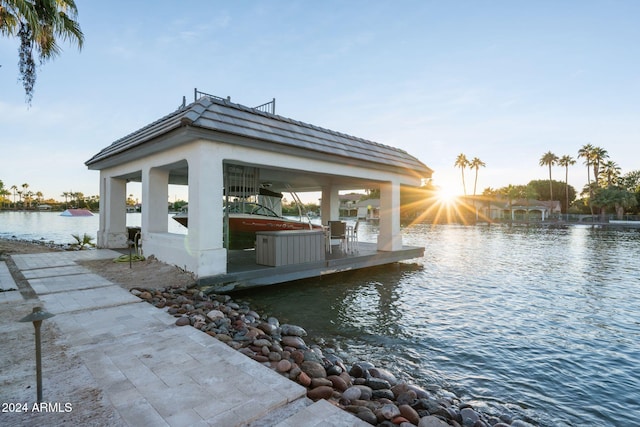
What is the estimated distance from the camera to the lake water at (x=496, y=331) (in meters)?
3.79

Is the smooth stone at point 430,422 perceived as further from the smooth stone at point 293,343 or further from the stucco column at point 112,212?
the stucco column at point 112,212

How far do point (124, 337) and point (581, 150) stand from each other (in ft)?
252

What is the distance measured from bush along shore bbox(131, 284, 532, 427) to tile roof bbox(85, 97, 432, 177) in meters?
3.87

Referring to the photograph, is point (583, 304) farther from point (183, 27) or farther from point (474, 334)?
point (183, 27)

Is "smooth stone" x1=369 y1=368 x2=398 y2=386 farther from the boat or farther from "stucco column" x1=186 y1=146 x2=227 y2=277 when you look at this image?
the boat

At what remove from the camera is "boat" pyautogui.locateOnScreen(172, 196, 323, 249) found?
9133mm

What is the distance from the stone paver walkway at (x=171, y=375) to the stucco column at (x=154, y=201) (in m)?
3.75

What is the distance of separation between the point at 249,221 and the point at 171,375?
6.34 meters

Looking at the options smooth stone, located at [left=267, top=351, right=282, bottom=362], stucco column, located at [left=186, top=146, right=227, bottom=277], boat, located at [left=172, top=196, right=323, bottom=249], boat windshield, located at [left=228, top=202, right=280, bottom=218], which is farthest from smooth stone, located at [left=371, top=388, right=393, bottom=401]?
boat windshield, located at [left=228, top=202, right=280, bottom=218]

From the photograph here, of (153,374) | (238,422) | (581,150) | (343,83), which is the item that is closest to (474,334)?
(238,422)

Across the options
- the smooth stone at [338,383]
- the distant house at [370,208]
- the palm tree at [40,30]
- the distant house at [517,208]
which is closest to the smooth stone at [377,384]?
the smooth stone at [338,383]

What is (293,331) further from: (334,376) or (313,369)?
(334,376)

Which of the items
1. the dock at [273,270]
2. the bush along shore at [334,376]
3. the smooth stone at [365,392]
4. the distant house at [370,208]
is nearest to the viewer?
the bush along shore at [334,376]

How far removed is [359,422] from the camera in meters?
2.51
